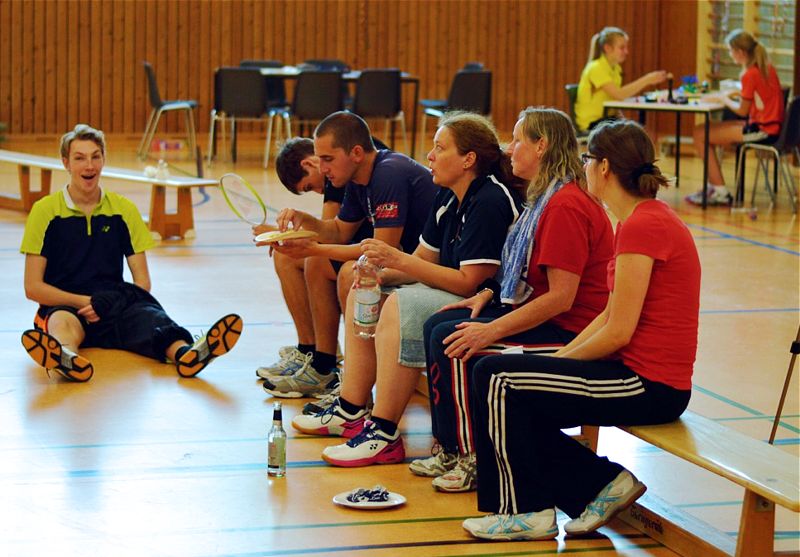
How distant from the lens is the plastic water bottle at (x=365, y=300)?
3619 millimetres

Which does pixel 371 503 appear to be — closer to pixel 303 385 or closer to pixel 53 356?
pixel 303 385

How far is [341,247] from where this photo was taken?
4.02 metres

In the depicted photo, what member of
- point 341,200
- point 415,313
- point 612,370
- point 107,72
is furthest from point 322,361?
point 107,72

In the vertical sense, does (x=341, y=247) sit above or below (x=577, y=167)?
below

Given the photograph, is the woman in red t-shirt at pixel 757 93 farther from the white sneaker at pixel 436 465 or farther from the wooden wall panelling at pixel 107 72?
the wooden wall panelling at pixel 107 72

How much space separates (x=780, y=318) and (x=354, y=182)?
2663 mm

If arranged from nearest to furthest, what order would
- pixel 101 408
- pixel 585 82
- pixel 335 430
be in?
pixel 335 430 < pixel 101 408 < pixel 585 82

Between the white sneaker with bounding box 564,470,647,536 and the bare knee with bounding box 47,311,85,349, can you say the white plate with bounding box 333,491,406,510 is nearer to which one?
the white sneaker with bounding box 564,470,647,536

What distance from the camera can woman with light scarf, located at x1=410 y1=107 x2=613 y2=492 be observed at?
320 centimetres

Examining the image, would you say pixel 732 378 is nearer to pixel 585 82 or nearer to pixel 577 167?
pixel 577 167

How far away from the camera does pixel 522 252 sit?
332 cm

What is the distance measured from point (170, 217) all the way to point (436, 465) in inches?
197

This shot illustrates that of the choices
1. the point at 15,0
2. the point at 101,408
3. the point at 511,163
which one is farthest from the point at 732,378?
the point at 15,0

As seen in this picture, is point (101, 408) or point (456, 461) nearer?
point (456, 461)
